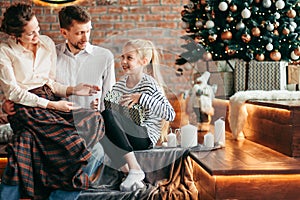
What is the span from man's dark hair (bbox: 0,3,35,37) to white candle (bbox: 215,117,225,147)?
3.49 ft

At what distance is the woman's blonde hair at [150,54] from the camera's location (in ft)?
6.46

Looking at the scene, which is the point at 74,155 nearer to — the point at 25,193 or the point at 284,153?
the point at 25,193

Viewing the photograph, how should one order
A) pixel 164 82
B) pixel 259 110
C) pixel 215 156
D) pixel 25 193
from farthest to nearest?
pixel 259 110
pixel 215 156
pixel 25 193
pixel 164 82

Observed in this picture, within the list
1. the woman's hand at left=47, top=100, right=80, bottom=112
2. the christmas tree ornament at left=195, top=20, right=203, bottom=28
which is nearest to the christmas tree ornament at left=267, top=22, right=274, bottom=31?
the christmas tree ornament at left=195, top=20, right=203, bottom=28

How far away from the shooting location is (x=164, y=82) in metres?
2.01

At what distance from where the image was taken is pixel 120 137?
84.4 inches

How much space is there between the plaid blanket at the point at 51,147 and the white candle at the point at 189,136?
401 millimetres

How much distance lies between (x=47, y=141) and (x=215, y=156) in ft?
2.80

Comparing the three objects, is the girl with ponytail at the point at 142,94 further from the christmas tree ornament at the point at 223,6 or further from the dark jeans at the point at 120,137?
the christmas tree ornament at the point at 223,6

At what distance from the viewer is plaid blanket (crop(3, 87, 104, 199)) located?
7.14 ft

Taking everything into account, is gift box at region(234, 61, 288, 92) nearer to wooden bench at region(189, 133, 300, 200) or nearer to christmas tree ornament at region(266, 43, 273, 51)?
christmas tree ornament at region(266, 43, 273, 51)

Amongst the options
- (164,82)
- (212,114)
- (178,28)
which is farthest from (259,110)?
(178,28)

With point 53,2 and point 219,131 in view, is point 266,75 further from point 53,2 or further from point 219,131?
point 53,2

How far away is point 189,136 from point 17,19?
102cm
